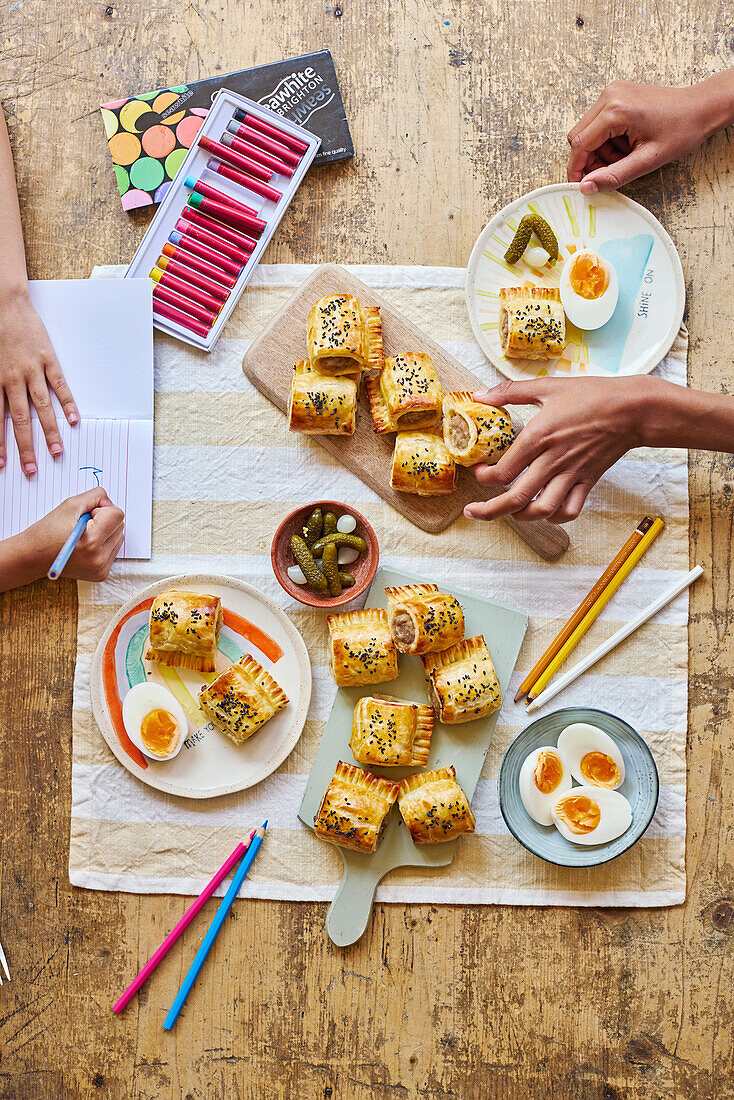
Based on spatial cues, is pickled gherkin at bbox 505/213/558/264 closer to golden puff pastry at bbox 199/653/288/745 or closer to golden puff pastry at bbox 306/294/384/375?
golden puff pastry at bbox 306/294/384/375

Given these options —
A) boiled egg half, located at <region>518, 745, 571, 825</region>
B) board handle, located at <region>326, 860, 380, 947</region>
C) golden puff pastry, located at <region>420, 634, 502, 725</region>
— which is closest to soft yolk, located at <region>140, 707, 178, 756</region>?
board handle, located at <region>326, 860, 380, 947</region>

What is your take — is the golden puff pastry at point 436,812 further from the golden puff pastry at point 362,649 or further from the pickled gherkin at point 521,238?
the pickled gherkin at point 521,238

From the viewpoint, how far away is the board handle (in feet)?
7.58

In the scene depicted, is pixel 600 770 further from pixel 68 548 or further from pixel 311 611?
pixel 68 548

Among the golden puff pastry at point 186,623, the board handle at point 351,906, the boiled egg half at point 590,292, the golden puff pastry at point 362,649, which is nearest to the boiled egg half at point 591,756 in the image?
the golden puff pastry at point 362,649

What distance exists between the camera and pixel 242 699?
2242 mm

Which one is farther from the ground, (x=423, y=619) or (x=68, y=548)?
(x=68, y=548)

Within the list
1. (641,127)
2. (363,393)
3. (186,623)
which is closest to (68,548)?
(186,623)

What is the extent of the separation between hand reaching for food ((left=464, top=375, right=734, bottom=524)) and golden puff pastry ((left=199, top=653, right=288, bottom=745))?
2.52 ft

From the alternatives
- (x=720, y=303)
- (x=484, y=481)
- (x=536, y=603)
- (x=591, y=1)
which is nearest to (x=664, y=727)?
(x=536, y=603)

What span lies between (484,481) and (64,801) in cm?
158

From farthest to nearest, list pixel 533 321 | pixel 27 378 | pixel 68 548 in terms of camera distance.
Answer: pixel 27 378, pixel 533 321, pixel 68 548

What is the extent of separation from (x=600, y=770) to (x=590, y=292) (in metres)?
1.39

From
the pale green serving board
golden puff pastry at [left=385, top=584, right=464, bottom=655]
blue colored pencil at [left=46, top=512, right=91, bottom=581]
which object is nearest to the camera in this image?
blue colored pencil at [left=46, top=512, right=91, bottom=581]
